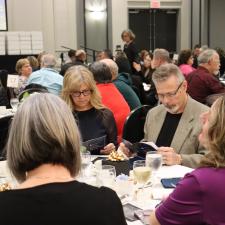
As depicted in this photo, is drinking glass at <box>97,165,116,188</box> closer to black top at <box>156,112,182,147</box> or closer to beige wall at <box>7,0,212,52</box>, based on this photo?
black top at <box>156,112,182,147</box>

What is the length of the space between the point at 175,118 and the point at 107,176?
3.49 ft

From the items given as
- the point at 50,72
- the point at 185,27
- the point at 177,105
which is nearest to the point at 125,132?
the point at 177,105

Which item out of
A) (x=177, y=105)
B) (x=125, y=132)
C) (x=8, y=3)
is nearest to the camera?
(x=177, y=105)

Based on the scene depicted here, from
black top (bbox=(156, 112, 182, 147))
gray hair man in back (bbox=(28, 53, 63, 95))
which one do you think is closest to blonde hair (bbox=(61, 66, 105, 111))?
black top (bbox=(156, 112, 182, 147))

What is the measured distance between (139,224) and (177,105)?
1.40m

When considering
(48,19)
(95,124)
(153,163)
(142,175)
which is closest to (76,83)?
(95,124)

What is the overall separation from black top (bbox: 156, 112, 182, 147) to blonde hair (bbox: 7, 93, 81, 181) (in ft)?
5.94

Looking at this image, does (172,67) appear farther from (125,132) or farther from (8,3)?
(8,3)

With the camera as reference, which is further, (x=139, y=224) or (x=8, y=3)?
(x=8, y=3)

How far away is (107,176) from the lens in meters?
2.44

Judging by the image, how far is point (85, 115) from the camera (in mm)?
3629

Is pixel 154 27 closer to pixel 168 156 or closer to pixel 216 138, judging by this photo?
pixel 168 156

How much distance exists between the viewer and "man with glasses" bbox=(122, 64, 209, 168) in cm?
317

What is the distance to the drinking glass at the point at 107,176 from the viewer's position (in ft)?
7.91
